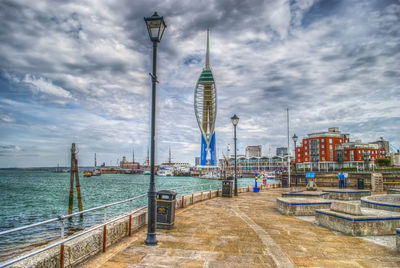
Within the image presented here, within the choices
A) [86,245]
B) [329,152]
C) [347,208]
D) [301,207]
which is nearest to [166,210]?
[86,245]

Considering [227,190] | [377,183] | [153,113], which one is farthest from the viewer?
[377,183]

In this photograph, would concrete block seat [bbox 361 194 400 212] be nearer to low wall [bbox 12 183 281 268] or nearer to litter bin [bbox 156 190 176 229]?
litter bin [bbox 156 190 176 229]

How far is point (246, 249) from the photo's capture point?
7051mm

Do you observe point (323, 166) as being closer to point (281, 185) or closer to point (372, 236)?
point (281, 185)

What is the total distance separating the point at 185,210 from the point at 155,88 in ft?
22.9

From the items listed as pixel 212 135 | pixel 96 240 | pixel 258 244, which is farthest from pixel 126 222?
→ pixel 212 135

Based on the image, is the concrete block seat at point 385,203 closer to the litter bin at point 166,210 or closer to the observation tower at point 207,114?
the litter bin at point 166,210

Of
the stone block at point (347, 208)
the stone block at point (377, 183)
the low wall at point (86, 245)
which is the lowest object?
the stone block at point (377, 183)

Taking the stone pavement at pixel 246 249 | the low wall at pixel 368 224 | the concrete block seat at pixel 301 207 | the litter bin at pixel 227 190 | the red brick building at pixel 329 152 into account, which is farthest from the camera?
the red brick building at pixel 329 152

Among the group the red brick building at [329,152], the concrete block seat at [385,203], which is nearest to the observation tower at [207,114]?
the red brick building at [329,152]

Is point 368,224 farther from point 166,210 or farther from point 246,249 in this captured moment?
point 166,210

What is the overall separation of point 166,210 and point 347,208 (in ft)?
20.1

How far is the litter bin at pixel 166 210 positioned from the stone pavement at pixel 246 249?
281mm

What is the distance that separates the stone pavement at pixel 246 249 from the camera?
6066mm
